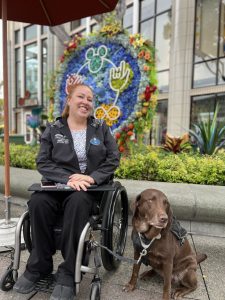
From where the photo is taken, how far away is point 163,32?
12727mm

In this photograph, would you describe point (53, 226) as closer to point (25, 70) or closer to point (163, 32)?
point (163, 32)

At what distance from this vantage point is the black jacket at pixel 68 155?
221cm

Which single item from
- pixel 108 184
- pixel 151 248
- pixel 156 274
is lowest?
pixel 156 274

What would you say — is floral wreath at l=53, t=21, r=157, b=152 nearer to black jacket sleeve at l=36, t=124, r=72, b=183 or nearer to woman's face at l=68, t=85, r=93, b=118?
woman's face at l=68, t=85, r=93, b=118

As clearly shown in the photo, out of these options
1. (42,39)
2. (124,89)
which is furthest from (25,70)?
(124,89)

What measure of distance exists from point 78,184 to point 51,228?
349mm

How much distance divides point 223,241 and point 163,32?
11.6 m

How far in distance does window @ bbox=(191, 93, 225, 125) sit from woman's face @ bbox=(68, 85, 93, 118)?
8.85 meters

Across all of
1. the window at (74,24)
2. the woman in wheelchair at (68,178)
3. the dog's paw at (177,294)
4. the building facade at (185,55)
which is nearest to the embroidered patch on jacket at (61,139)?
the woman in wheelchair at (68,178)

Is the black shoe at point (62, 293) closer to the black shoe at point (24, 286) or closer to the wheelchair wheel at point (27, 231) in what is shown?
the black shoe at point (24, 286)

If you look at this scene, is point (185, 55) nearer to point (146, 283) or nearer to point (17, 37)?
point (146, 283)

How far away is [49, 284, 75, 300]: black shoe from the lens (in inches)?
70.4

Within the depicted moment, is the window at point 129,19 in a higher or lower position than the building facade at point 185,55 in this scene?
higher

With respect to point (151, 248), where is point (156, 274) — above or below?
below
